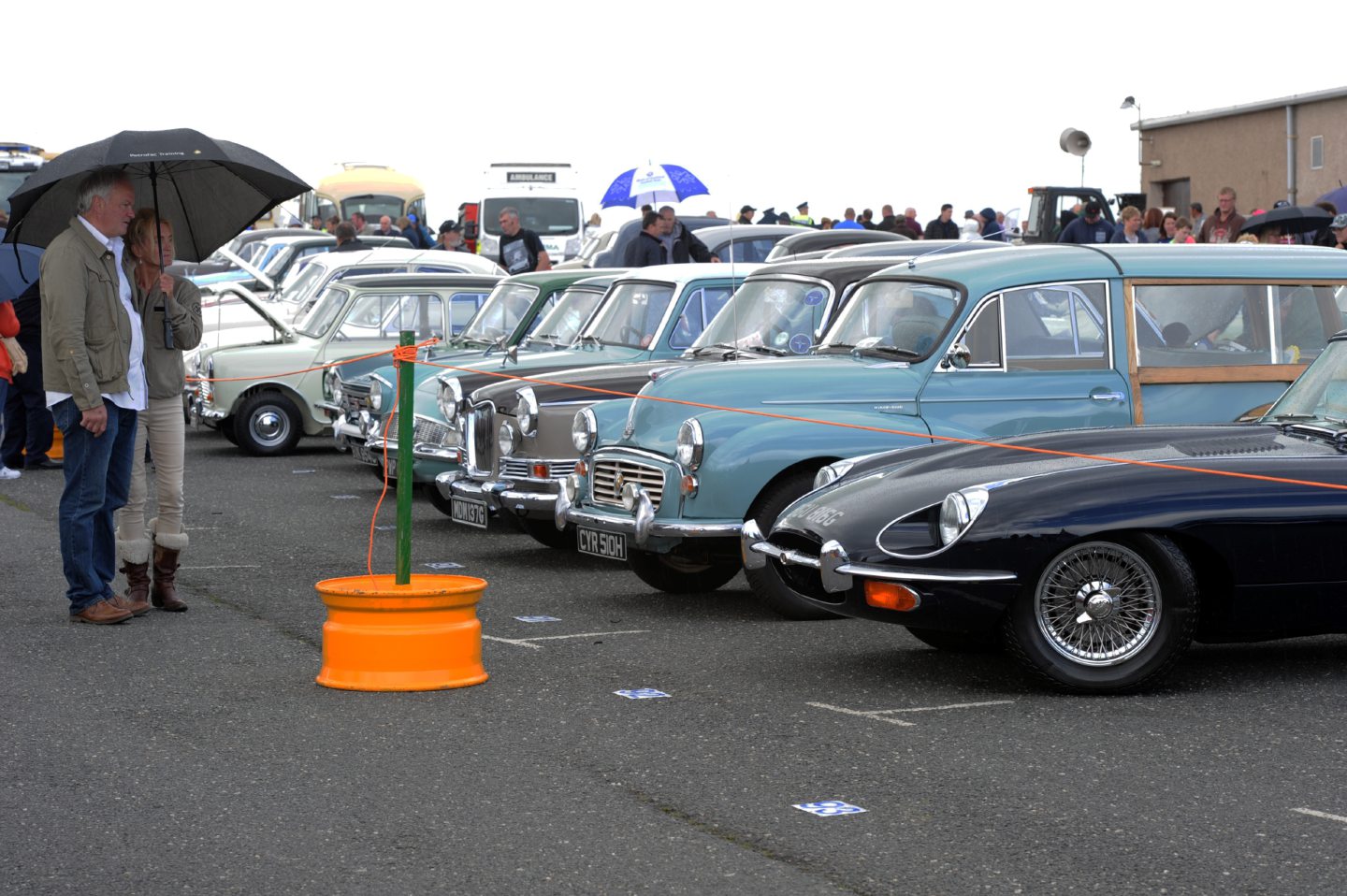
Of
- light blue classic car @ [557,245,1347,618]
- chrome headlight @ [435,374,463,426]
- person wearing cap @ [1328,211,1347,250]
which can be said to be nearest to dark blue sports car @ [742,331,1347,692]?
light blue classic car @ [557,245,1347,618]

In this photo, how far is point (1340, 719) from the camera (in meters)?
6.45

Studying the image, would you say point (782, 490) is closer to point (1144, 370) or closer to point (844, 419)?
point (844, 419)

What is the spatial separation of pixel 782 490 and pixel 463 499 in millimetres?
2582

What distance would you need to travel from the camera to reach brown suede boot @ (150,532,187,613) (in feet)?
28.6

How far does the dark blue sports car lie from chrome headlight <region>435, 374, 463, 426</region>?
210 inches

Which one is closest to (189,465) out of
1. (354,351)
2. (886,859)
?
(354,351)

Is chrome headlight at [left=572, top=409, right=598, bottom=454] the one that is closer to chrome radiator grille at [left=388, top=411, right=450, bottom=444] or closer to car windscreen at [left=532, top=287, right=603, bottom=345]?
chrome radiator grille at [left=388, top=411, right=450, bottom=444]

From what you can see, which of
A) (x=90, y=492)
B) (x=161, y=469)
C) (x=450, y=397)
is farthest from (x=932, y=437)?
(x=450, y=397)

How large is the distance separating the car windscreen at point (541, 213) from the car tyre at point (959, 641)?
97.6 feet

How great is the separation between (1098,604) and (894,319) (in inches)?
123

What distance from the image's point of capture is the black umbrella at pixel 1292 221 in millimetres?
17984

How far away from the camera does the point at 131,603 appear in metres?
8.61

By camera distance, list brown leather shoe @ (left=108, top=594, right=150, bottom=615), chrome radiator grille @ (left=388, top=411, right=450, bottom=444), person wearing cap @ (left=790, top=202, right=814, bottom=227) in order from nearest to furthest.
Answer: brown leather shoe @ (left=108, top=594, right=150, bottom=615) → chrome radiator grille @ (left=388, top=411, right=450, bottom=444) → person wearing cap @ (left=790, top=202, right=814, bottom=227)

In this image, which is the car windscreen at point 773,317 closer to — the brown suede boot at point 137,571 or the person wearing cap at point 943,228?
the brown suede boot at point 137,571
